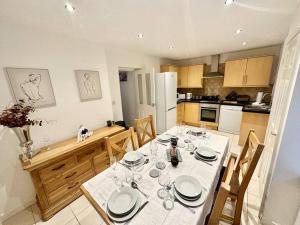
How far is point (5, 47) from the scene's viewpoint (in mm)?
1494

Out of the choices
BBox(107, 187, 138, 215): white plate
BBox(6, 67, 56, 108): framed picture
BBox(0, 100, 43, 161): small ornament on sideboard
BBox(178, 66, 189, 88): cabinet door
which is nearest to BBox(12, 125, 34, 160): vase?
BBox(0, 100, 43, 161): small ornament on sideboard

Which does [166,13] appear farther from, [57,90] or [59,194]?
[59,194]

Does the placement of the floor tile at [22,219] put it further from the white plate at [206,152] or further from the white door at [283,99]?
the white door at [283,99]

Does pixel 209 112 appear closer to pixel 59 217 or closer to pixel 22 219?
pixel 59 217

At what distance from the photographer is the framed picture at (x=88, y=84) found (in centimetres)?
218

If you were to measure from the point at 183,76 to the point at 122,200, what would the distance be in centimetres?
432

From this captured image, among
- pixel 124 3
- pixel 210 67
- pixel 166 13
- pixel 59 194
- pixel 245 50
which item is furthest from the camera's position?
pixel 210 67

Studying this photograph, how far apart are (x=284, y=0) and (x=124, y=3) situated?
1598 millimetres

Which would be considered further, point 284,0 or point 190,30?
point 190,30

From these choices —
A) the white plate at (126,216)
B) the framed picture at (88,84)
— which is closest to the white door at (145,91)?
the framed picture at (88,84)

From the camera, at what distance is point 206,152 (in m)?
1.42

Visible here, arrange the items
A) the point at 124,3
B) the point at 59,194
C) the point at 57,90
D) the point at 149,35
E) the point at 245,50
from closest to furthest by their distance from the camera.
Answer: the point at 124,3 → the point at 59,194 → the point at 57,90 → the point at 149,35 → the point at 245,50

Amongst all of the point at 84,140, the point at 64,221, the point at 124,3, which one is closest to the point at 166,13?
the point at 124,3

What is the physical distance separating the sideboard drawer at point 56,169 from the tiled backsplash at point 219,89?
4.28m
